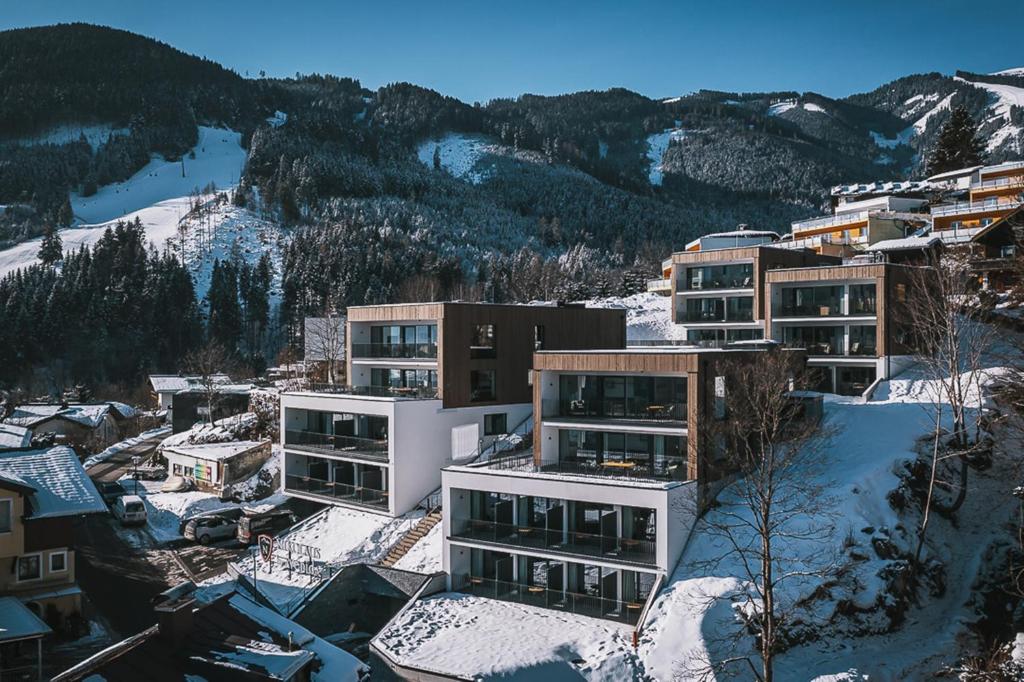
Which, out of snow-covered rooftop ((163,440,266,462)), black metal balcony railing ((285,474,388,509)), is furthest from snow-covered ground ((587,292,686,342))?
black metal balcony railing ((285,474,388,509))

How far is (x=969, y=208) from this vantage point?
5766cm

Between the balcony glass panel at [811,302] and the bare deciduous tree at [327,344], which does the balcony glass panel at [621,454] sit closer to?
the balcony glass panel at [811,302]

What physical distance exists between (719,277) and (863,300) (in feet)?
34.1

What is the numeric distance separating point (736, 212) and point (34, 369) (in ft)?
513

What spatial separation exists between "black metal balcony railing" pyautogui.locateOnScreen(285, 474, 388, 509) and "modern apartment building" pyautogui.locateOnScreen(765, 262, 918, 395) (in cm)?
2034

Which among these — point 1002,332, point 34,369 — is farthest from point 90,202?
point 1002,332

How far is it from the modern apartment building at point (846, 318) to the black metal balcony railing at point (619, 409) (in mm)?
12898

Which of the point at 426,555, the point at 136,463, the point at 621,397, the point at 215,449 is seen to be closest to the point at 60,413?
the point at 136,463

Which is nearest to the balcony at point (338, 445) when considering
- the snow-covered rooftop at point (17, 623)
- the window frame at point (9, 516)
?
the window frame at point (9, 516)

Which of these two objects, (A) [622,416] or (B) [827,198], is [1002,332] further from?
(B) [827,198]

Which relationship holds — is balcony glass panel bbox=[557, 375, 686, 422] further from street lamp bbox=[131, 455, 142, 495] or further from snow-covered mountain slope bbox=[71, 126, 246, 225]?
snow-covered mountain slope bbox=[71, 126, 246, 225]

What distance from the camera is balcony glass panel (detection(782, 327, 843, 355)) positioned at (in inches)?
1528

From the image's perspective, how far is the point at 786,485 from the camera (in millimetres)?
26375

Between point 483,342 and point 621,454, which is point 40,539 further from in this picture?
point 621,454
